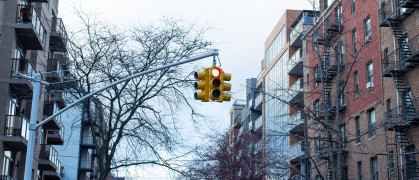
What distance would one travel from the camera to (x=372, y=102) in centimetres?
3803

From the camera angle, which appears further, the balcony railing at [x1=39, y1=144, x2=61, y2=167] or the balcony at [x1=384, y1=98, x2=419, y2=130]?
the balcony railing at [x1=39, y1=144, x2=61, y2=167]

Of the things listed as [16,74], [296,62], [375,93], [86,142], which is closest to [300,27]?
[296,62]

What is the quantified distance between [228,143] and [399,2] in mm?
35553

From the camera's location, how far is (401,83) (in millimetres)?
34062

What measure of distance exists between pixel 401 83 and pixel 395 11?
4.06m

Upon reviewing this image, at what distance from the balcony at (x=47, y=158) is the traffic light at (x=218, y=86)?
3276 centimetres

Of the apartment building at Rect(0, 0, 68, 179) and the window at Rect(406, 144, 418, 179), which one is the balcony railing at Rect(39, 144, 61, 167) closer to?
the apartment building at Rect(0, 0, 68, 179)

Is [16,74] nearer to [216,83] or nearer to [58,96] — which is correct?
[58,96]

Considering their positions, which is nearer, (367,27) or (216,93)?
(216,93)

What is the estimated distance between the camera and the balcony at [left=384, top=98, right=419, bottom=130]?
3145 centimetres

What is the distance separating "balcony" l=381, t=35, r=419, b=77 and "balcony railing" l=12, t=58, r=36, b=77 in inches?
793

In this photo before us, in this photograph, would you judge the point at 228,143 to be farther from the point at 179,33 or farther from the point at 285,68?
the point at 179,33

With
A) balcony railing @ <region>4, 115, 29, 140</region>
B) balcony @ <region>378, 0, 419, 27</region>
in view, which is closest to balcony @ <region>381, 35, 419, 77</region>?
balcony @ <region>378, 0, 419, 27</region>

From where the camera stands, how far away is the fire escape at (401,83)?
32.1 m
